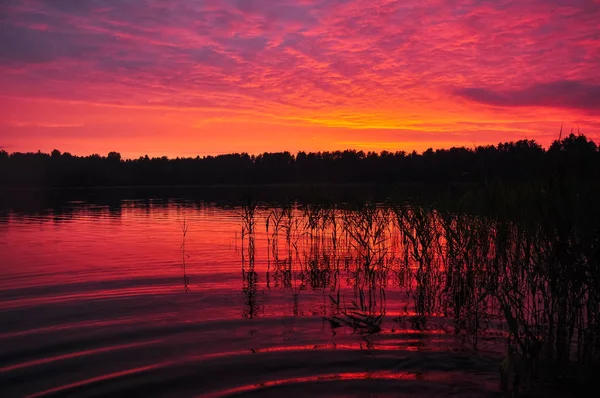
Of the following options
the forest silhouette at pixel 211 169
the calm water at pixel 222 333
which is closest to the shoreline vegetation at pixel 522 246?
the calm water at pixel 222 333

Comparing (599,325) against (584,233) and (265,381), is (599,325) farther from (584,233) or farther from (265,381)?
(265,381)

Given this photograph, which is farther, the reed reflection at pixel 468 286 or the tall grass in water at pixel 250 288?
the tall grass in water at pixel 250 288

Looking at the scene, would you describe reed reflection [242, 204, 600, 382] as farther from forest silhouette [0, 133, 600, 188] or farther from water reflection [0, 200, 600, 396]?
forest silhouette [0, 133, 600, 188]

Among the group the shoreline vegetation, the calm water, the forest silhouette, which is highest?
the forest silhouette

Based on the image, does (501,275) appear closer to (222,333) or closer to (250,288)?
(250,288)

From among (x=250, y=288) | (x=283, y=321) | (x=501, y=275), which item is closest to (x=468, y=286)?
(x=501, y=275)

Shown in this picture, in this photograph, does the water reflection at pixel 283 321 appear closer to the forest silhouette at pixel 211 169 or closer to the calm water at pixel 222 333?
the calm water at pixel 222 333

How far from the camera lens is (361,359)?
7.36 metres

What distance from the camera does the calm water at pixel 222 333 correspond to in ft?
21.3

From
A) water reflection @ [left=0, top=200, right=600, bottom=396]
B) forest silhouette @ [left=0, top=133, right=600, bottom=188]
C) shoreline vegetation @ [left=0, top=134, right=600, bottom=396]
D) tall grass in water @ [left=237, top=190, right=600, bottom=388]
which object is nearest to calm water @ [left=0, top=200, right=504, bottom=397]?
water reflection @ [left=0, top=200, right=600, bottom=396]

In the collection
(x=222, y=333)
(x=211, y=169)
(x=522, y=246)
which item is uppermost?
(x=211, y=169)

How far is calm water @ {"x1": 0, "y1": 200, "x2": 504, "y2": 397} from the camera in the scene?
650 centimetres

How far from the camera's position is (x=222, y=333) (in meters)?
8.73

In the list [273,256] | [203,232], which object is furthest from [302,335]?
[203,232]
